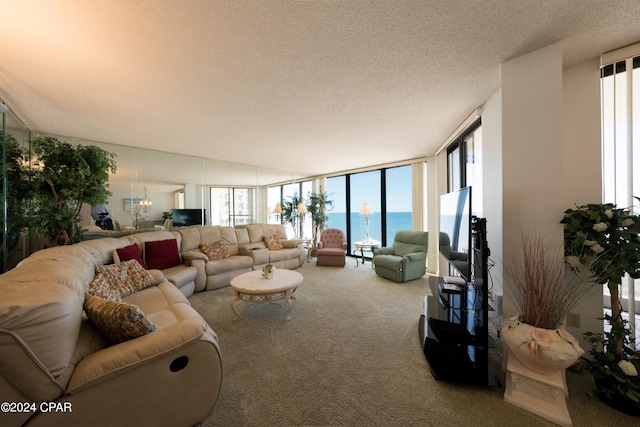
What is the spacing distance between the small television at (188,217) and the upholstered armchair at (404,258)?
3.88 m

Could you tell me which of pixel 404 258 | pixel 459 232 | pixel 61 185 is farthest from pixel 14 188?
pixel 404 258

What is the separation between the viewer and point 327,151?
4359 millimetres

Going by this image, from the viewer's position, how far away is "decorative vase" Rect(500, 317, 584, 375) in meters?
1.34

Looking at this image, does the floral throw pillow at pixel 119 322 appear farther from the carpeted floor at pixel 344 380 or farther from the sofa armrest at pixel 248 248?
the sofa armrest at pixel 248 248

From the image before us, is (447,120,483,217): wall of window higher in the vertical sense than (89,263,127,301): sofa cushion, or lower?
higher

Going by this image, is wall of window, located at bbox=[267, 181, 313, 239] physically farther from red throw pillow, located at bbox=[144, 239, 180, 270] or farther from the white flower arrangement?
the white flower arrangement

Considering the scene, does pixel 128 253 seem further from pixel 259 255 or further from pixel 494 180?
pixel 494 180

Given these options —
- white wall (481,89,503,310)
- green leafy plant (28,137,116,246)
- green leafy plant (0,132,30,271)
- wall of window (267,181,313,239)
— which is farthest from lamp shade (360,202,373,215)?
green leafy plant (0,132,30,271)

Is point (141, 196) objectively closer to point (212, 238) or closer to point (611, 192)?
point (212, 238)

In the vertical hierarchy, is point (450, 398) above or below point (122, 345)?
below

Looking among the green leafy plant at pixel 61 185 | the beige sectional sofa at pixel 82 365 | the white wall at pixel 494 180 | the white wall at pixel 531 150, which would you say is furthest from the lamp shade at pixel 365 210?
the green leafy plant at pixel 61 185

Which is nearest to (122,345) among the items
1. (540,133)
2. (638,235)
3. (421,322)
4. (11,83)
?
(421,322)

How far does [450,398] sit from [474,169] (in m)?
2.58

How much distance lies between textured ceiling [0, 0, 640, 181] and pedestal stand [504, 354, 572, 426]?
2.29 metres
